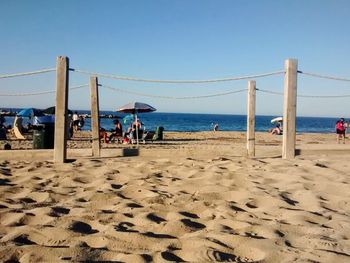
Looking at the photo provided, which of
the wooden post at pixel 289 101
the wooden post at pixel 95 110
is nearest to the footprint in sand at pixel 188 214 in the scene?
the wooden post at pixel 289 101

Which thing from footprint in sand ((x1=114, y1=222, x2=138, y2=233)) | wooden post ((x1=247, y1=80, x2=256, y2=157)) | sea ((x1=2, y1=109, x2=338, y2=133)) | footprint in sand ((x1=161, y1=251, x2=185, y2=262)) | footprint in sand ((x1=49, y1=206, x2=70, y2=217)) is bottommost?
sea ((x1=2, y1=109, x2=338, y2=133))

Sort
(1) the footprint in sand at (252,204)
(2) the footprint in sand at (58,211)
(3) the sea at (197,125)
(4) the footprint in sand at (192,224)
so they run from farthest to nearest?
(3) the sea at (197,125) < (1) the footprint in sand at (252,204) < (2) the footprint in sand at (58,211) < (4) the footprint in sand at (192,224)

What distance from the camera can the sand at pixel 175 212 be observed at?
2.48m

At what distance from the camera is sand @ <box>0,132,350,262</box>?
248 centimetres

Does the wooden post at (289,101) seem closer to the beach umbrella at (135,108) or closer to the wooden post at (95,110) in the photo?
the wooden post at (95,110)

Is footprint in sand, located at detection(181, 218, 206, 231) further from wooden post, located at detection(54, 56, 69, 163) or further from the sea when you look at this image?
the sea

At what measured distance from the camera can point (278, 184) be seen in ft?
15.1

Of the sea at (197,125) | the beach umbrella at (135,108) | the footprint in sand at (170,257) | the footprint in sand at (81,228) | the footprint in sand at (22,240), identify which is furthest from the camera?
the sea at (197,125)

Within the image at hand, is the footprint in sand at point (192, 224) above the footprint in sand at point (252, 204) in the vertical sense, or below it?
below

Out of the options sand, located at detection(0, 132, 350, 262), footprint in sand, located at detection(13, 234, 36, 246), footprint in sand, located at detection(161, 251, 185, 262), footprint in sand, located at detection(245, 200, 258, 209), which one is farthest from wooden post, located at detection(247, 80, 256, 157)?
footprint in sand, located at detection(13, 234, 36, 246)

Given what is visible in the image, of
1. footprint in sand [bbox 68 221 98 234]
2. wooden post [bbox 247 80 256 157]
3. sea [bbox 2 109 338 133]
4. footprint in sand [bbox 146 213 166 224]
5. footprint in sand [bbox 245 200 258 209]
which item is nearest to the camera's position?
footprint in sand [bbox 68 221 98 234]

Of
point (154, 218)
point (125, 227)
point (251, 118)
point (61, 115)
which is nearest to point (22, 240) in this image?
point (125, 227)

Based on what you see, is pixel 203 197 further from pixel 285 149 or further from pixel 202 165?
pixel 285 149

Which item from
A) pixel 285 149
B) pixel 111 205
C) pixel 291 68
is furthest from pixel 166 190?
pixel 291 68
